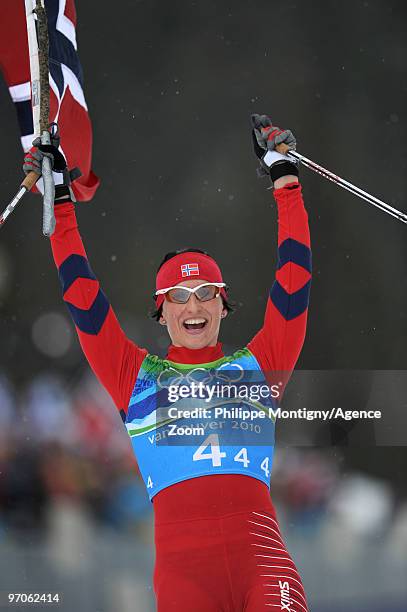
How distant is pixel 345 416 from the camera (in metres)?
5.06

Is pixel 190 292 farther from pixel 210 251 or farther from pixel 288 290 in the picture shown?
pixel 210 251

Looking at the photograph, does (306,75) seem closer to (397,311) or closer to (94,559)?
(397,311)

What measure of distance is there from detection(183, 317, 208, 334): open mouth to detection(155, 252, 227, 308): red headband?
15 centimetres

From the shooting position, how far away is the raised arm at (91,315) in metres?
2.75

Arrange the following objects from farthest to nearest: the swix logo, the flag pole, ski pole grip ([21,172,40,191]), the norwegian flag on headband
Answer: the norwegian flag on headband → the flag pole → ski pole grip ([21,172,40,191]) → the swix logo

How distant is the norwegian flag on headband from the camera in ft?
12.4

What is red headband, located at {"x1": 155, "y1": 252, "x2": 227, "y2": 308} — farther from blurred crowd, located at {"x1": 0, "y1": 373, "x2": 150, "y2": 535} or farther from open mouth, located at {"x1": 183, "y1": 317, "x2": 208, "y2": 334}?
blurred crowd, located at {"x1": 0, "y1": 373, "x2": 150, "y2": 535}

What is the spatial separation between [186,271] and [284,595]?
1177 millimetres

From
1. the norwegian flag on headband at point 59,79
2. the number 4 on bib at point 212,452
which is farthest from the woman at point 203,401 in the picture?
the norwegian flag on headband at point 59,79

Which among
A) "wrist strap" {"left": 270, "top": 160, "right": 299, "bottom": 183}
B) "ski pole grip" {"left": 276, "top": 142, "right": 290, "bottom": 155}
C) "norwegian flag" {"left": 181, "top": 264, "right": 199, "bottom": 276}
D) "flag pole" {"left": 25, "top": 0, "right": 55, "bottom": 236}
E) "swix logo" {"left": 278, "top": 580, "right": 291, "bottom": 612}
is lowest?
"swix logo" {"left": 278, "top": 580, "right": 291, "bottom": 612}

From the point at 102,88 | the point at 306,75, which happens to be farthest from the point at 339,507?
the point at 102,88

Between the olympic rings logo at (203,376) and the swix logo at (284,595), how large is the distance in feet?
2.35

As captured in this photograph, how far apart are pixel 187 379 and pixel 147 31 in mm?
3721

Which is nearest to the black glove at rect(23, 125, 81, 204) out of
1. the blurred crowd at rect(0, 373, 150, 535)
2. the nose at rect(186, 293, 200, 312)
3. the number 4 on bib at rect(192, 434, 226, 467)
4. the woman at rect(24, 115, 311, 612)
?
the woman at rect(24, 115, 311, 612)
